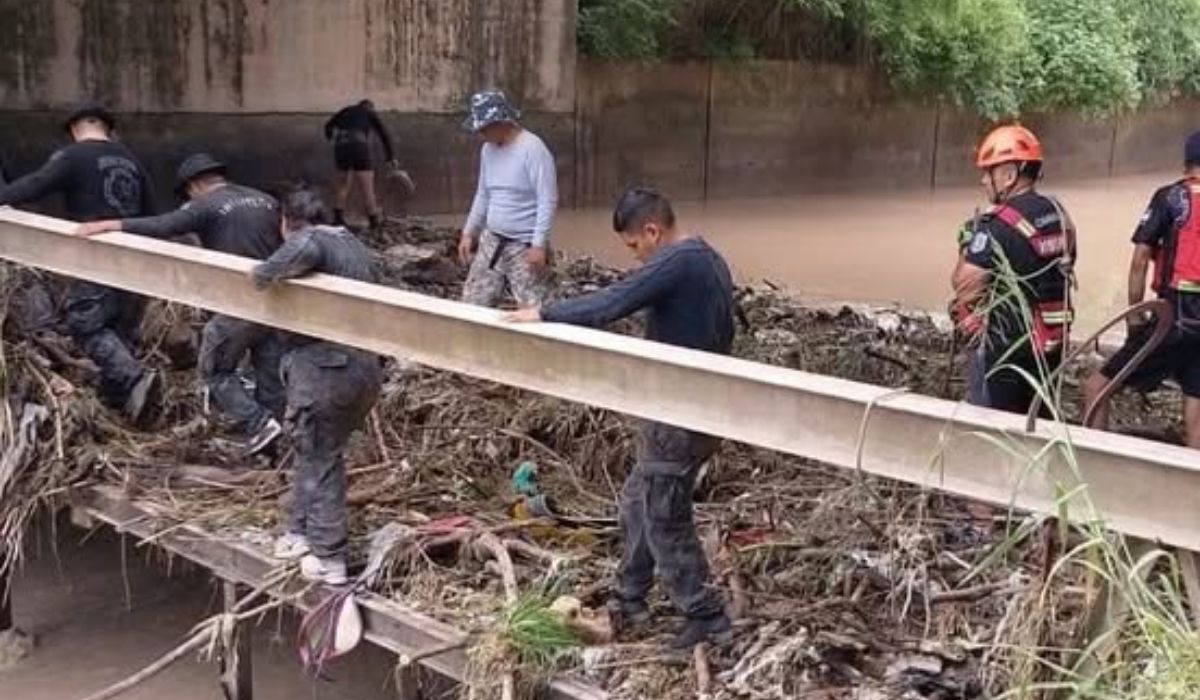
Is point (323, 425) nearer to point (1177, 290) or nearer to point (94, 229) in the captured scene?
point (94, 229)

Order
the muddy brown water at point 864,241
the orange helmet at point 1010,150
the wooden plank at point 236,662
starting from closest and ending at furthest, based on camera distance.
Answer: the wooden plank at point 236,662, the orange helmet at point 1010,150, the muddy brown water at point 864,241

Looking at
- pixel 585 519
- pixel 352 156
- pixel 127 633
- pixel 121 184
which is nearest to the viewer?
pixel 585 519

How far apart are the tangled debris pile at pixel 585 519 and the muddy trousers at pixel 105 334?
109 millimetres

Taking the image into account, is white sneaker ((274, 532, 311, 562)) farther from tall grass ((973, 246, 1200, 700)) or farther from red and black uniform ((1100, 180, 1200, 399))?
red and black uniform ((1100, 180, 1200, 399))

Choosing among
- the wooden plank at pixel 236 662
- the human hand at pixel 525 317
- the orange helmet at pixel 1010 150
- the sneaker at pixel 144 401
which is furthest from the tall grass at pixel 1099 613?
the sneaker at pixel 144 401

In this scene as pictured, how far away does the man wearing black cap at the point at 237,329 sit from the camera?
563cm

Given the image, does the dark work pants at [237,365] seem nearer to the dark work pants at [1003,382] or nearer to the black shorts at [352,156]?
the dark work pants at [1003,382]

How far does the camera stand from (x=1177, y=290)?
5.62 metres

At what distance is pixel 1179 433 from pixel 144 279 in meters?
4.45

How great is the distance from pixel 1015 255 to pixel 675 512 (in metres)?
1.76

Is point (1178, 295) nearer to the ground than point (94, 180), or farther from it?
nearer to the ground

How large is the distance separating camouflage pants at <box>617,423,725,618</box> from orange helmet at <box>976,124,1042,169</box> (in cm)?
170

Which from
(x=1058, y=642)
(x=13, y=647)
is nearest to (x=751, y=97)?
(x=13, y=647)

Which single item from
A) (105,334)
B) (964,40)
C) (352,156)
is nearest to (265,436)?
(105,334)
